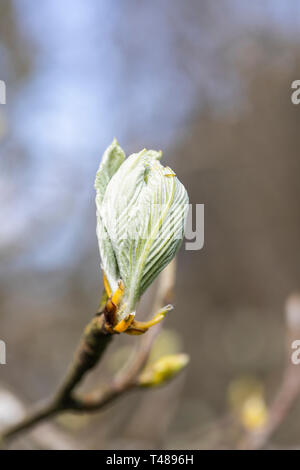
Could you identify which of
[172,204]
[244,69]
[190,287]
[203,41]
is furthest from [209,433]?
[203,41]

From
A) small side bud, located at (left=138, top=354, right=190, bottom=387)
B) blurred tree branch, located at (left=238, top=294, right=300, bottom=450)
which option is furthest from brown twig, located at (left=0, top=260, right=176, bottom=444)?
blurred tree branch, located at (left=238, top=294, right=300, bottom=450)

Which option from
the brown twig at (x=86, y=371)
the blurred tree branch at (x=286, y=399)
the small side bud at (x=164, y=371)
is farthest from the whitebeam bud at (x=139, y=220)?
the blurred tree branch at (x=286, y=399)

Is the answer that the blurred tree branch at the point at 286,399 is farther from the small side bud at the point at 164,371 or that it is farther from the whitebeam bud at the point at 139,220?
the whitebeam bud at the point at 139,220

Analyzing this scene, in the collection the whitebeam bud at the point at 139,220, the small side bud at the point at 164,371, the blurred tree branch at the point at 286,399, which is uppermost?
the whitebeam bud at the point at 139,220

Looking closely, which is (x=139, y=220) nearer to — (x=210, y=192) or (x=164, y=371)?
(x=164, y=371)

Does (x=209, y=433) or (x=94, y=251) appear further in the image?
(x=94, y=251)

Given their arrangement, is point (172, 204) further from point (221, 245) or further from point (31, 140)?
point (221, 245)

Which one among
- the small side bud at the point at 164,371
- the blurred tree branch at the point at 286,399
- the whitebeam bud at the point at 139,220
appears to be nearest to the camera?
the whitebeam bud at the point at 139,220

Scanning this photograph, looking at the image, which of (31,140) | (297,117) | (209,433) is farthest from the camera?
(297,117)
